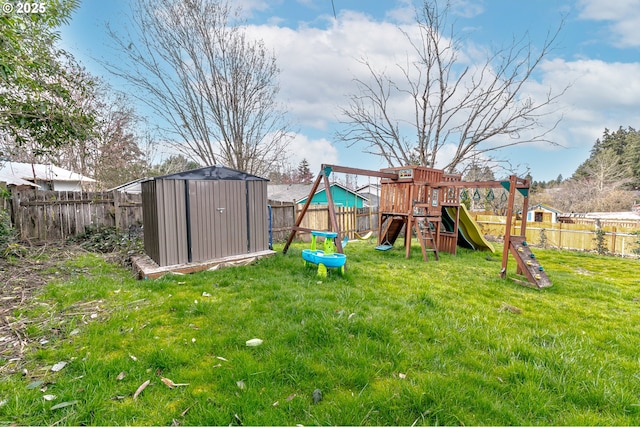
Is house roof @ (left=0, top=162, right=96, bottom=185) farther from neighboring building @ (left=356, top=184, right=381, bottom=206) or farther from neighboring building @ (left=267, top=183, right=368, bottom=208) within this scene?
neighboring building @ (left=356, top=184, right=381, bottom=206)

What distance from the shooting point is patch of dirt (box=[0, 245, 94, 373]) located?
2340mm

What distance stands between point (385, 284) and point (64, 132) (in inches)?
218

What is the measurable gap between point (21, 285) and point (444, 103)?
12.1 meters

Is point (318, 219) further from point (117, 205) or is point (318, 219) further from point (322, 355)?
point (322, 355)

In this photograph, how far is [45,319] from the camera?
2848mm

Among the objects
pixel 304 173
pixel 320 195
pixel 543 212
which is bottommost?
pixel 543 212

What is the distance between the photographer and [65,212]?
6770 mm

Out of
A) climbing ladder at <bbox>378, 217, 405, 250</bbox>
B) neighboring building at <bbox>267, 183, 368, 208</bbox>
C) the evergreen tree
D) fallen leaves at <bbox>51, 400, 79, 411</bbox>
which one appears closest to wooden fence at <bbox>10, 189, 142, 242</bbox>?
fallen leaves at <bbox>51, 400, 79, 411</bbox>

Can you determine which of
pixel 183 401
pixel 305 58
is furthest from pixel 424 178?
pixel 183 401

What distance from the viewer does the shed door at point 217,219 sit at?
4.79m

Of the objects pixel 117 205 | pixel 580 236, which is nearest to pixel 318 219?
pixel 117 205

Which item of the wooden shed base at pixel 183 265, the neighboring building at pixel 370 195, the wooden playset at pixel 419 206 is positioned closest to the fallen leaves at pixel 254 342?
the wooden shed base at pixel 183 265

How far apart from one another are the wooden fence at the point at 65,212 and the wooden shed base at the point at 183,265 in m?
2.99

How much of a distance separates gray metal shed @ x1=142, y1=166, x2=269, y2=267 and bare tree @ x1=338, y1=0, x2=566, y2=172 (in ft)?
23.7
